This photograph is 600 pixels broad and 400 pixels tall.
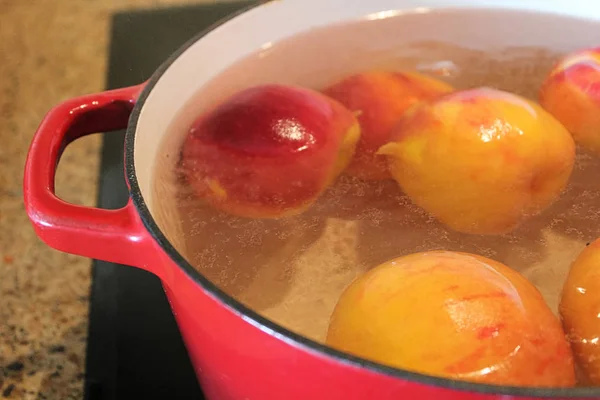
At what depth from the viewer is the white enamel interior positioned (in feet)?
1.76

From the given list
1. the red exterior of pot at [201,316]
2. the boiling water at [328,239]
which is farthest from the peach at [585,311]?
the red exterior of pot at [201,316]

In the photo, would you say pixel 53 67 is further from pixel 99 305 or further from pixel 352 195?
pixel 352 195

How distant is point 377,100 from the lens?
0.54 m

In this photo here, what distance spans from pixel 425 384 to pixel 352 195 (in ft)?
0.78

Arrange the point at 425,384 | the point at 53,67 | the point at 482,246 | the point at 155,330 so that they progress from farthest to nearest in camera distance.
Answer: the point at 53,67
the point at 155,330
the point at 482,246
the point at 425,384

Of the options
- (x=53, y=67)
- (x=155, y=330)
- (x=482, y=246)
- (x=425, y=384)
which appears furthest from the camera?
(x=53, y=67)

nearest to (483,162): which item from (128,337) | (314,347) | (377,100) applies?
(377,100)

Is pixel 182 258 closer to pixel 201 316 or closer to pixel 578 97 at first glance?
pixel 201 316

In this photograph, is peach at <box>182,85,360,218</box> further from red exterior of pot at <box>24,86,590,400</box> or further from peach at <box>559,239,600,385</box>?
peach at <box>559,239,600,385</box>

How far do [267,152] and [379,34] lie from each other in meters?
0.24

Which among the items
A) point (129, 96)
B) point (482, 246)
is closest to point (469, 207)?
point (482, 246)

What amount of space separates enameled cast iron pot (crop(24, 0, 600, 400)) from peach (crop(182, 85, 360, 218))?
40 millimetres

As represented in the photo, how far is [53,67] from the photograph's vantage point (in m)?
0.82

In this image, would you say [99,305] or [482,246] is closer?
[482,246]
